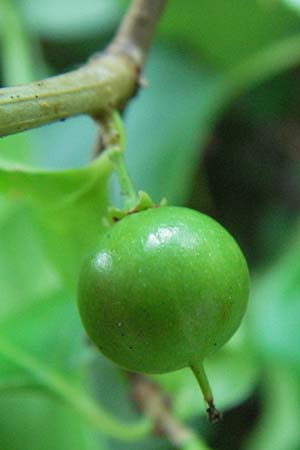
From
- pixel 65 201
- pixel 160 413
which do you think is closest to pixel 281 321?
pixel 160 413

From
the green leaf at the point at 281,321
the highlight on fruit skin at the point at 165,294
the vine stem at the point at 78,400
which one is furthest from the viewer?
the green leaf at the point at 281,321

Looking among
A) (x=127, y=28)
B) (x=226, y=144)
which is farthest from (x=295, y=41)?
(x=127, y=28)

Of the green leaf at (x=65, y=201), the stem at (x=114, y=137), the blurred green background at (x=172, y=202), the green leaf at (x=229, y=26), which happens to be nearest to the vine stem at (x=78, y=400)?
the blurred green background at (x=172, y=202)

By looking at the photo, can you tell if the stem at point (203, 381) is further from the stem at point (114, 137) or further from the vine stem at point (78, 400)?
the vine stem at point (78, 400)

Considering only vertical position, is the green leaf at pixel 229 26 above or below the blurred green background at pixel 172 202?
above

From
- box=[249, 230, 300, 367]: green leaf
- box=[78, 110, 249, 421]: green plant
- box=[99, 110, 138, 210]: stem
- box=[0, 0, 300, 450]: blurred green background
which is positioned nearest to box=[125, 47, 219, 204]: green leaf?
box=[0, 0, 300, 450]: blurred green background

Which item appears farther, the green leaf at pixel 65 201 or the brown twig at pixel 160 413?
the brown twig at pixel 160 413

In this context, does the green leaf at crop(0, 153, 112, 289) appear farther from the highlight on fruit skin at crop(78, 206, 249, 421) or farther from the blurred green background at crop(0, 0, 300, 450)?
the highlight on fruit skin at crop(78, 206, 249, 421)
